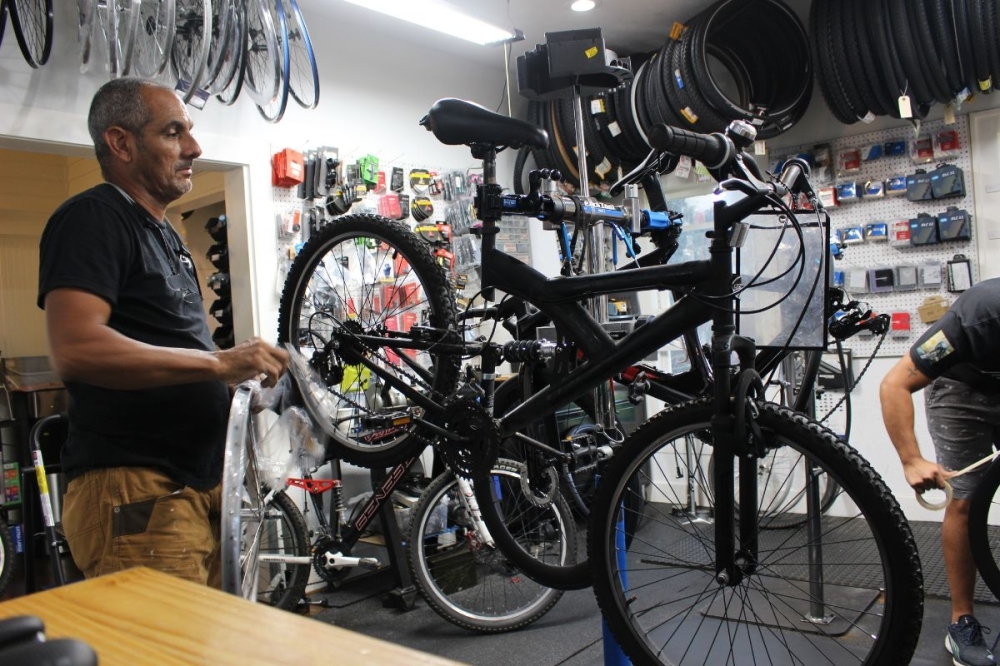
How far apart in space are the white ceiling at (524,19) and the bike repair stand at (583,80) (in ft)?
6.11

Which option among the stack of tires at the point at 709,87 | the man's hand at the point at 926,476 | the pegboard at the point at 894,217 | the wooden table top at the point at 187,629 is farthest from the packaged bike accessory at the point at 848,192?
the wooden table top at the point at 187,629

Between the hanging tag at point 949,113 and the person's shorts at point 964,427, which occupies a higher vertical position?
the hanging tag at point 949,113

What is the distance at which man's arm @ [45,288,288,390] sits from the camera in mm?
1284

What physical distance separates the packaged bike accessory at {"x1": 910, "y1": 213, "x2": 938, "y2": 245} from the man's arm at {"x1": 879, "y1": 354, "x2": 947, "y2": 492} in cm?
227

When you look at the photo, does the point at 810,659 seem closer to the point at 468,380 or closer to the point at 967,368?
the point at 967,368

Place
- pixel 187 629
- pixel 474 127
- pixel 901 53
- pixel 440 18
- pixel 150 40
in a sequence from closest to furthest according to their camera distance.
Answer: pixel 187 629 < pixel 474 127 < pixel 150 40 < pixel 901 53 < pixel 440 18

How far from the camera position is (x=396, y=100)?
4.46m

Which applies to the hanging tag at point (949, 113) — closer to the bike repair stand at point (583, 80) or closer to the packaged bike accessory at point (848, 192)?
the packaged bike accessory at point (848, 192)

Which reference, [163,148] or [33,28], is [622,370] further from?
[33,28]

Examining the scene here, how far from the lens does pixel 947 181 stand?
3990 mm

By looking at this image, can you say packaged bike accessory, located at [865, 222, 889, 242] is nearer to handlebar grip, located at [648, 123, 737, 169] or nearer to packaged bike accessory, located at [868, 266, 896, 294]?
packaged bike accessory, located at [868, 266, 896, 294]

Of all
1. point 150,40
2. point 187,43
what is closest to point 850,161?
point 187,43

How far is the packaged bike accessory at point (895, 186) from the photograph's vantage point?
420cm

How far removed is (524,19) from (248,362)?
370 centimetres
